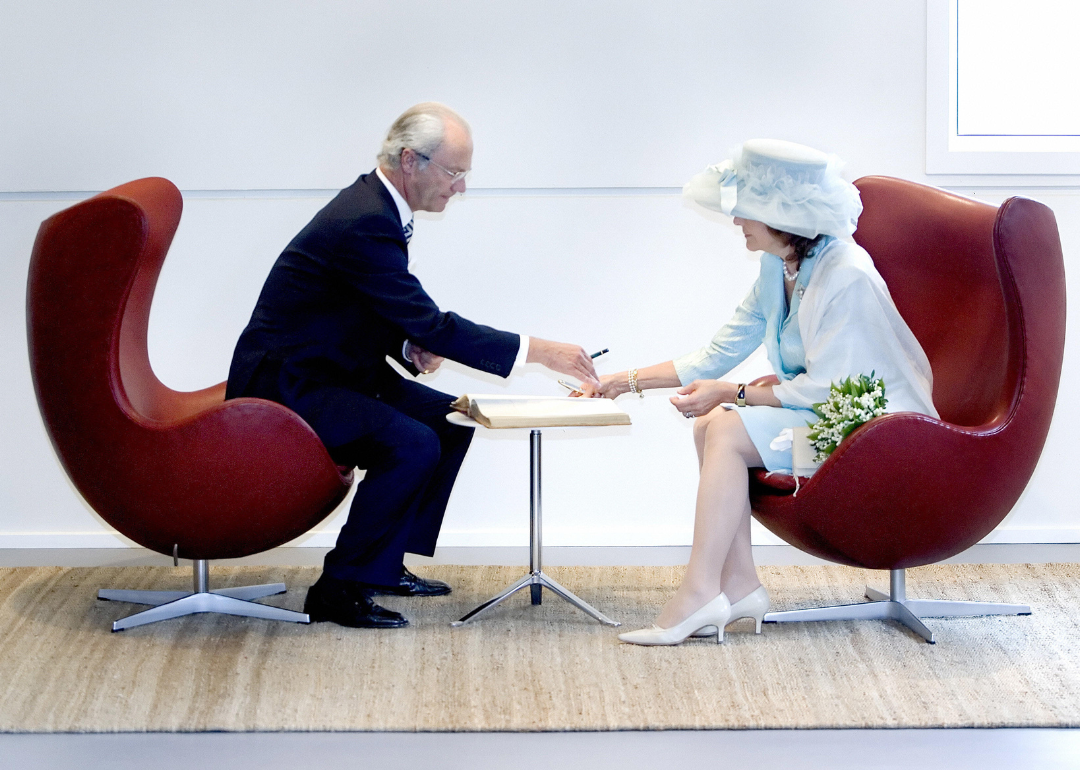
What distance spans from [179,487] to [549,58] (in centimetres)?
198

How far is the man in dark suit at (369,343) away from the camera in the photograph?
9.81 ft

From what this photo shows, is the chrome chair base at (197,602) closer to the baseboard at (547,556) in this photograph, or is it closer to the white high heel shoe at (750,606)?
the baseboard at (547,556)

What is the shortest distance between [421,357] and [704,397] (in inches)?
34.2

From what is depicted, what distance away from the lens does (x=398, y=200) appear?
3.14m

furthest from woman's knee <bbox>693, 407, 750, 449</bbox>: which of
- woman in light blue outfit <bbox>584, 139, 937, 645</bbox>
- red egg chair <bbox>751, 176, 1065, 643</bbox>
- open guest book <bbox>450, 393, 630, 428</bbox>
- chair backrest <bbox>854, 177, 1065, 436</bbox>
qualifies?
chair backrest <bbox>854, 177, 1065, 436</bbox>

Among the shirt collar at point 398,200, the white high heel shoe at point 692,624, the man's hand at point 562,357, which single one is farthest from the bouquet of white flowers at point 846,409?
the shirt collar at point 398,200

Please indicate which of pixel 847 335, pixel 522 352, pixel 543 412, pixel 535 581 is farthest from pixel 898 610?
pixel 522 352

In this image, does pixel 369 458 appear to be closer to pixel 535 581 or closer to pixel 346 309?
pixel 346 309

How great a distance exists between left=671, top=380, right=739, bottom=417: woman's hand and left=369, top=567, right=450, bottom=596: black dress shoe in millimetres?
950

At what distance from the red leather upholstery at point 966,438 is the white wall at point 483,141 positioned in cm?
113

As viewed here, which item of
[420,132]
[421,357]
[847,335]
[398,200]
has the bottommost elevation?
[421,357]

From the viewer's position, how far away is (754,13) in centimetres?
392

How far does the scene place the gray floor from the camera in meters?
2.23

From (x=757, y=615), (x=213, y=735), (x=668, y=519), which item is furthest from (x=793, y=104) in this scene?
(x=213, y=735)
